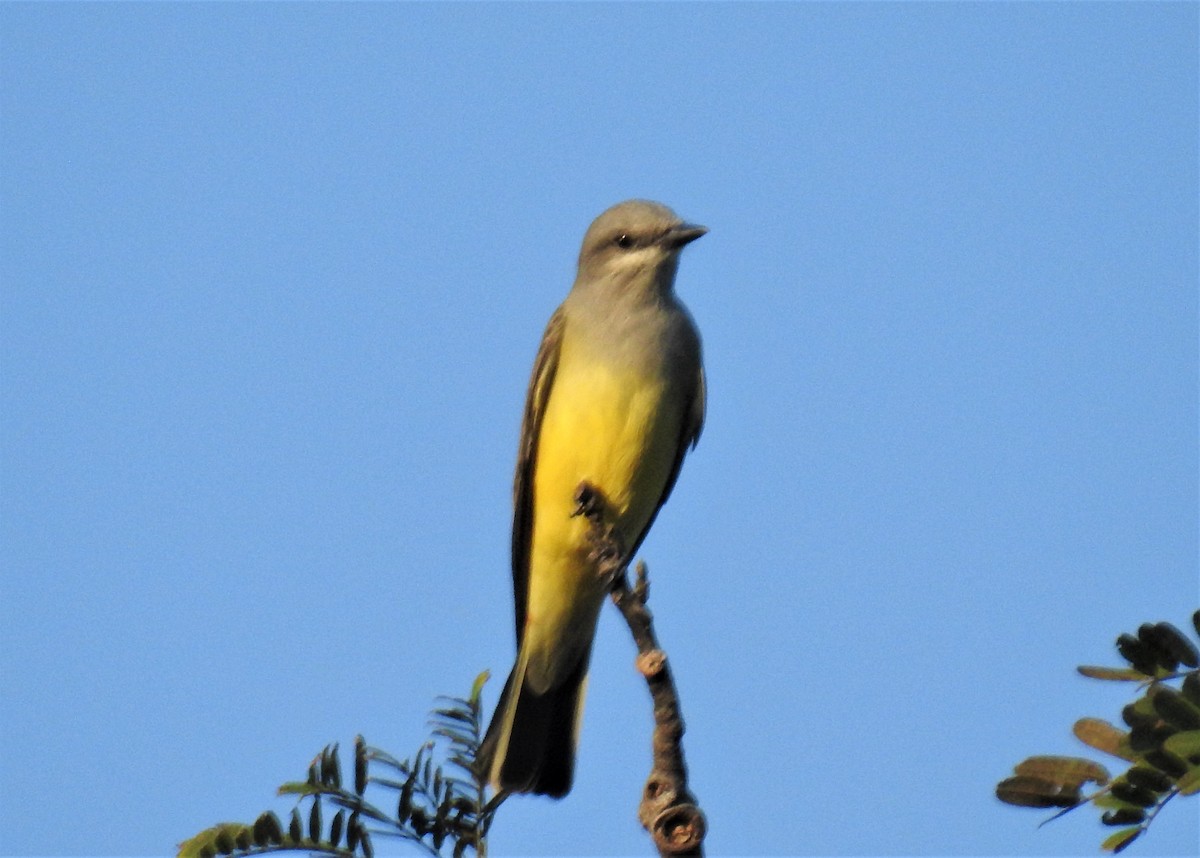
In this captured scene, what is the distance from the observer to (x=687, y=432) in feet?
27.8

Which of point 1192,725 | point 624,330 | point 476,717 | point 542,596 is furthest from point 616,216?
point 1192,725

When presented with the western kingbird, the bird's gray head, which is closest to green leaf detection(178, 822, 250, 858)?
the western kingbird

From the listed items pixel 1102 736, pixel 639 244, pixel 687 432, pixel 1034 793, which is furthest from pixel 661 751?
pixel 639 244

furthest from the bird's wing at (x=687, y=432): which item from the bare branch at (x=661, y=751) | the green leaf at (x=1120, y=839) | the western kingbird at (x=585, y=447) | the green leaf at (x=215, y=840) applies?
the green leaf at (x=1120, y=839)

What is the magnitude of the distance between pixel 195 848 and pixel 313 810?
352 mm

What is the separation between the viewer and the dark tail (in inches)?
320

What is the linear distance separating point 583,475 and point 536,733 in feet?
5.01

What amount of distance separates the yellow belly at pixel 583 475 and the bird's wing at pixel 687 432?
0.35 ft

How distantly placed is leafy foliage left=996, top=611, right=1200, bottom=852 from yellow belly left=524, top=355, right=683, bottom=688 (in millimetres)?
3544

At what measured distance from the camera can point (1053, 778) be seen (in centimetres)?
416

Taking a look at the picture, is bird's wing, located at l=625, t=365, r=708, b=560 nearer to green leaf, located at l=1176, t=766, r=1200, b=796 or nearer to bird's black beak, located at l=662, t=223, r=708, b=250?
bird's black beak, located at l=662, t=223, r=708, b=250

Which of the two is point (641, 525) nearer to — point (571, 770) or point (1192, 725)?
point (571, 770)

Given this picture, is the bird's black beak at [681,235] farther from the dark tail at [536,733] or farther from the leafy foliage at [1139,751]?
the leafy foliage at [1139,751]

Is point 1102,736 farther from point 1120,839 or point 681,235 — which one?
point 681,235
